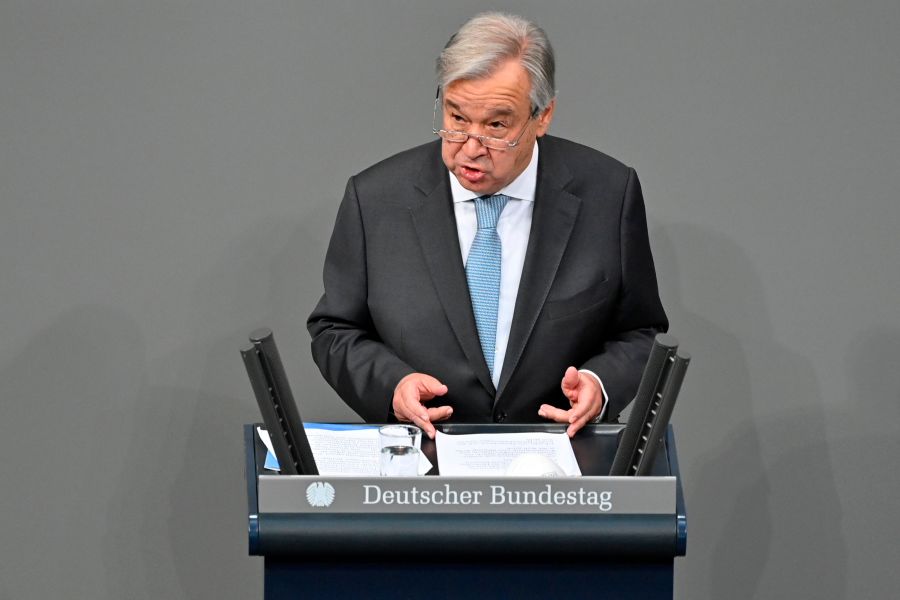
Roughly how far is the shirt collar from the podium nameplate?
1096mm

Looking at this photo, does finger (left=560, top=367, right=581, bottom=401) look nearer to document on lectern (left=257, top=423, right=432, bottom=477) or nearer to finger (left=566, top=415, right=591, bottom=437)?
finger (left=566, top=415, right=591, bottom=437)

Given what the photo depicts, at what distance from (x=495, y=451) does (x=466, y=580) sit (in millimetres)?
331

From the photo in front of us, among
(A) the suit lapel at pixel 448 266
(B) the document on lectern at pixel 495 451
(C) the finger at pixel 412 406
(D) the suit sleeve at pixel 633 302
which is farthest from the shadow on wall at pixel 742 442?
(B) the document on lectern at pixel 495 451

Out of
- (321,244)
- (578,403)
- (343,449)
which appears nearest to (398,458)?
(343,449)

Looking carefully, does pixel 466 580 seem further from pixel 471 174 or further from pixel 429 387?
pixel 471 174

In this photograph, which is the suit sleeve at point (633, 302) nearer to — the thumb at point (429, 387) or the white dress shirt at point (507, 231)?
the white dress shirt at point (507, 231)

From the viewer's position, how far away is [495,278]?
328 cm

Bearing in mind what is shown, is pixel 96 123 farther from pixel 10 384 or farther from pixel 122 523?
pixel 122 523

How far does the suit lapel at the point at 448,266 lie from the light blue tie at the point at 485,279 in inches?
1.1

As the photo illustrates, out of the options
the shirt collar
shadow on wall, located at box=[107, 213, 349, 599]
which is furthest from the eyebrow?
shadow on wall, located at box=[107, 213, 349, 599]

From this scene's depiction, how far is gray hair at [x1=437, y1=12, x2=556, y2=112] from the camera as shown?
304 centimetres

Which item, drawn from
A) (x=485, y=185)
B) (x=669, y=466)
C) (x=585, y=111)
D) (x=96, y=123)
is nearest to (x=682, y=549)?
(x=669, y=466)

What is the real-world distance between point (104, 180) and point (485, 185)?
1381 millimetres

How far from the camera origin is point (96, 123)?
414 cm
